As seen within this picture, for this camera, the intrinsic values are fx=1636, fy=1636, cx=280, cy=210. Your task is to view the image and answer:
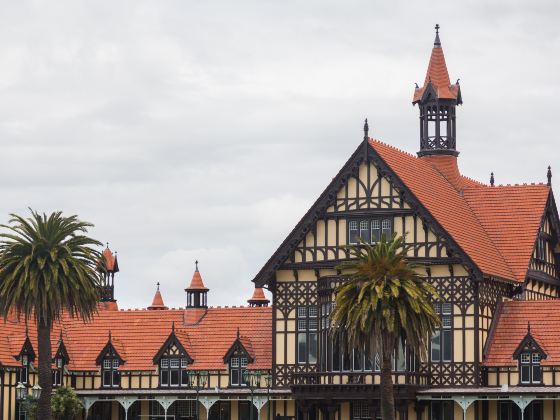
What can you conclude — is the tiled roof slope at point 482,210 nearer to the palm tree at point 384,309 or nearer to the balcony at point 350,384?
the balcony at point 350,384

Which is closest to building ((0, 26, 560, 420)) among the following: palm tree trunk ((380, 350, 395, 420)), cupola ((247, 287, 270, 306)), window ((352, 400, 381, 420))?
window ((352, 400, 381, 420))

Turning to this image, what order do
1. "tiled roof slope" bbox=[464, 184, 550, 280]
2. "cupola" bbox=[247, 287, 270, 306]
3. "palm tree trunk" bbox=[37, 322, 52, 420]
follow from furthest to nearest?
"cupola" bbox=[247, 287, 270, 306], "tiled roof slope" bbox=[464, 184, 550, 280], "palm tree trunk" bbox=[37, 322, 52, 420]

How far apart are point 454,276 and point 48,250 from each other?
22302 mm

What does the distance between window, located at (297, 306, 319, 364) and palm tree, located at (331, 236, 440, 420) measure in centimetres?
976

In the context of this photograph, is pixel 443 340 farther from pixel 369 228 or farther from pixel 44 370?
pixel 44 370

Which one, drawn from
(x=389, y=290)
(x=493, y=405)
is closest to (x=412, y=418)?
(x=493, y=405)

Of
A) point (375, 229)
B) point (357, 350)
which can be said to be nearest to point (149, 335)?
point (375, 229)

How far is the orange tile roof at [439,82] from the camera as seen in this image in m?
100

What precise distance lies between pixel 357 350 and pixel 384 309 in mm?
6124

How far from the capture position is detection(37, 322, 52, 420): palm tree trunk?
8894cm

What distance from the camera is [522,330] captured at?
8925 centimetres

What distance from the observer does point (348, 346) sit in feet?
268

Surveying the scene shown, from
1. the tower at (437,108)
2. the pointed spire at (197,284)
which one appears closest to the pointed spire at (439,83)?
the tower at (437,108)

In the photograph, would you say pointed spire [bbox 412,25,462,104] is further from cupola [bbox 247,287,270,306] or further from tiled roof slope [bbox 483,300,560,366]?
cupola [bbox 247,287,270,306]
